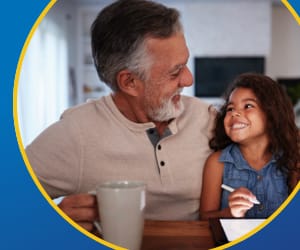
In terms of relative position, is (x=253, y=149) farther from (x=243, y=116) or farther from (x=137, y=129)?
(x=137, y=129)

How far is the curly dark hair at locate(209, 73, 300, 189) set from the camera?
0.58 m

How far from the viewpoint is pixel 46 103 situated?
2027mm

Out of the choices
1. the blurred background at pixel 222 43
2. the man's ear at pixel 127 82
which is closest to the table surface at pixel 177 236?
the man's ear at pixel 127 82

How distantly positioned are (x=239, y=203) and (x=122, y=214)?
0.20 m

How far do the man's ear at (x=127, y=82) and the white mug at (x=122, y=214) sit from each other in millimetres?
279

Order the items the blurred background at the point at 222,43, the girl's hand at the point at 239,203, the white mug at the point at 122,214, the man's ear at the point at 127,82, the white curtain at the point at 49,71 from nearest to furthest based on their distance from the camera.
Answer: the white mug at the point at 122,214, the girl's hand at the point at 239,203, the man's ear at the point at 127,82, the white curtain at the point at 49,71, the blurred background at the point at 222,43

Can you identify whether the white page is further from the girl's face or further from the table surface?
the girl's face

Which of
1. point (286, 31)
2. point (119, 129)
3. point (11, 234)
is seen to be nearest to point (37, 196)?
point (11, 234)

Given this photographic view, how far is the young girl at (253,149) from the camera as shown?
567 mm

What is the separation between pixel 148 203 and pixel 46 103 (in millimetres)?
1527

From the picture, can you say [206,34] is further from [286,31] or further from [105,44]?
[105,44]

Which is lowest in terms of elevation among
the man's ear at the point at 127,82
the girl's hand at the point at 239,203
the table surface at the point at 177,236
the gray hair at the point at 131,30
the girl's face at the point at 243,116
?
the table surface at the point at 177,236

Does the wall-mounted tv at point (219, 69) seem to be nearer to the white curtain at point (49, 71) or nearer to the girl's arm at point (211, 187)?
the white curtain at point (49, 71)

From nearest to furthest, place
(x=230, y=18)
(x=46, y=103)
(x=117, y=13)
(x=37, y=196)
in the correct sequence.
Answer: (x=37, y=196) → (x=117, y=13) → (x=46, y=103) → (x=230, y=18)
